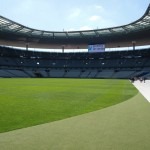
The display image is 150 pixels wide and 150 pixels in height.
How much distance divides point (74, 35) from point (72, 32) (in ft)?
10.3

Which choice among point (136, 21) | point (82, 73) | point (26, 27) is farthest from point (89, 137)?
point (82, 73)

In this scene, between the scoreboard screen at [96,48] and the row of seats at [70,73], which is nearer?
the row of seats at [70,73]

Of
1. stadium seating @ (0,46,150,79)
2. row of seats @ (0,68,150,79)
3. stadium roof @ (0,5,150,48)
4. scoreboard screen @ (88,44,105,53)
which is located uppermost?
stadium roof @ (0,5,150,48)

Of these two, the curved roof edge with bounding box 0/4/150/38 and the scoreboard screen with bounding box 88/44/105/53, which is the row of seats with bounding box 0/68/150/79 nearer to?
the scoreboard screen with bounding box 88/44/105/53

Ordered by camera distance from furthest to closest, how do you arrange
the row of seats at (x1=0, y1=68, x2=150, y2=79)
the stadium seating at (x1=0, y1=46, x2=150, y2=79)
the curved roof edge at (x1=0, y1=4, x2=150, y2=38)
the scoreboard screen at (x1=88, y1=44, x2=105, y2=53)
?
the scoreboard screen at (x1=88, y1=44, x2=105, y2=53), the stadium seating at (x1=0, y1=46, x2=150, y2=79), the row of seats at (x1=0, y1=68, x2=150, y2=79), the curved roof edge at (x1=0, y1=4, x2=150, y2=38)

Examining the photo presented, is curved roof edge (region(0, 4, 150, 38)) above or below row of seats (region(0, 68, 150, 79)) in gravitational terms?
above

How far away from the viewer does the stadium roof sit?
66281 millimetres

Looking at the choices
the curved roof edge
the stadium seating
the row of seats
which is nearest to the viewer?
the curved roof edge

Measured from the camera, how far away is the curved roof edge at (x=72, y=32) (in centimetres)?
6126

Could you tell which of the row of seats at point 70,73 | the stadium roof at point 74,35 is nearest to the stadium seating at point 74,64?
the row of seats at point 70,73

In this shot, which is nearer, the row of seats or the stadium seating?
the row of seats

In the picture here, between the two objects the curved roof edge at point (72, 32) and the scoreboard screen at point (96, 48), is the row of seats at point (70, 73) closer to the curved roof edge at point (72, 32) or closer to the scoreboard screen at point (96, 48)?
the scoreboard screen at point (96, 48)

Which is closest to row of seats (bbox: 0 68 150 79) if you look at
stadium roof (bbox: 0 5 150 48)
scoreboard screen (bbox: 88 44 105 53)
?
scoreboard screen (bbox: 88 44 105 53)

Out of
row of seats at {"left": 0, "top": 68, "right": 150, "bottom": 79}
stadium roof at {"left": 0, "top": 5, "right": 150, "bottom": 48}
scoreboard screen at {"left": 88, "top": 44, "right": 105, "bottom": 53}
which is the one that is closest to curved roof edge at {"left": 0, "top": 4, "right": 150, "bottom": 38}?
stadium roof at {"left": 0, "top": 5, "right": 150, "bottom": 48}
